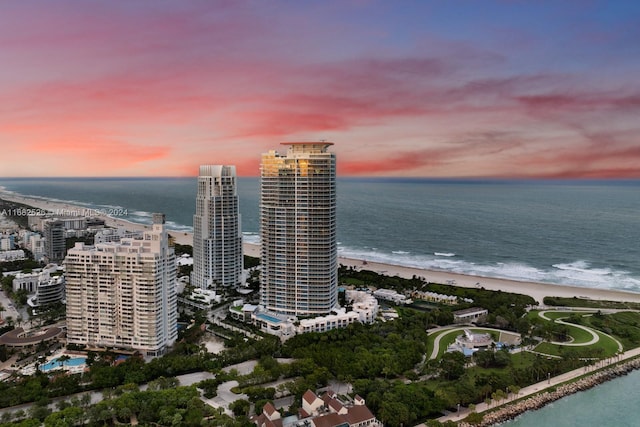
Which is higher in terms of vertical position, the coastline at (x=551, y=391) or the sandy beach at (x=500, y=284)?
the sandy beach at (x=500, y=284)

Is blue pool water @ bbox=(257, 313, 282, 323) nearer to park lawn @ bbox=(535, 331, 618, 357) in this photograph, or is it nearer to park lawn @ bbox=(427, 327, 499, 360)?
park lawn @ bbox=(427, 327, 499, 360)

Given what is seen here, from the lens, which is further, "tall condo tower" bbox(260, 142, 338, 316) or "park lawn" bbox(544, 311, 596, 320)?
"park lawn" bbox(544, 311, 596, 320)

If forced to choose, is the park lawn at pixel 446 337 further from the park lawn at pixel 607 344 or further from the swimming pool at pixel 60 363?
the swimming pool at pixel 60 363

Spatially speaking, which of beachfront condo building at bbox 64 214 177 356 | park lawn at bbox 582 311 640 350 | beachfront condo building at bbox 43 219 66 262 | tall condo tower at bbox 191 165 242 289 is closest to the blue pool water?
beachfront condo building at bbox 64 214 177 356

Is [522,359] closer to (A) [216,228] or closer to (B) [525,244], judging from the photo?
Answer: (A) [216,228]

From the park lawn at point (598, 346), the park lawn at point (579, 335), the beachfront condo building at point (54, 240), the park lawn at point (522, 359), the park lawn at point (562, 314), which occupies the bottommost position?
the park lawn at point (522, 359)

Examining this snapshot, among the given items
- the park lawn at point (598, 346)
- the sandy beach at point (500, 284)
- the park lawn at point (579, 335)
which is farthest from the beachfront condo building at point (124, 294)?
the sandy beach at point (500, 284)
